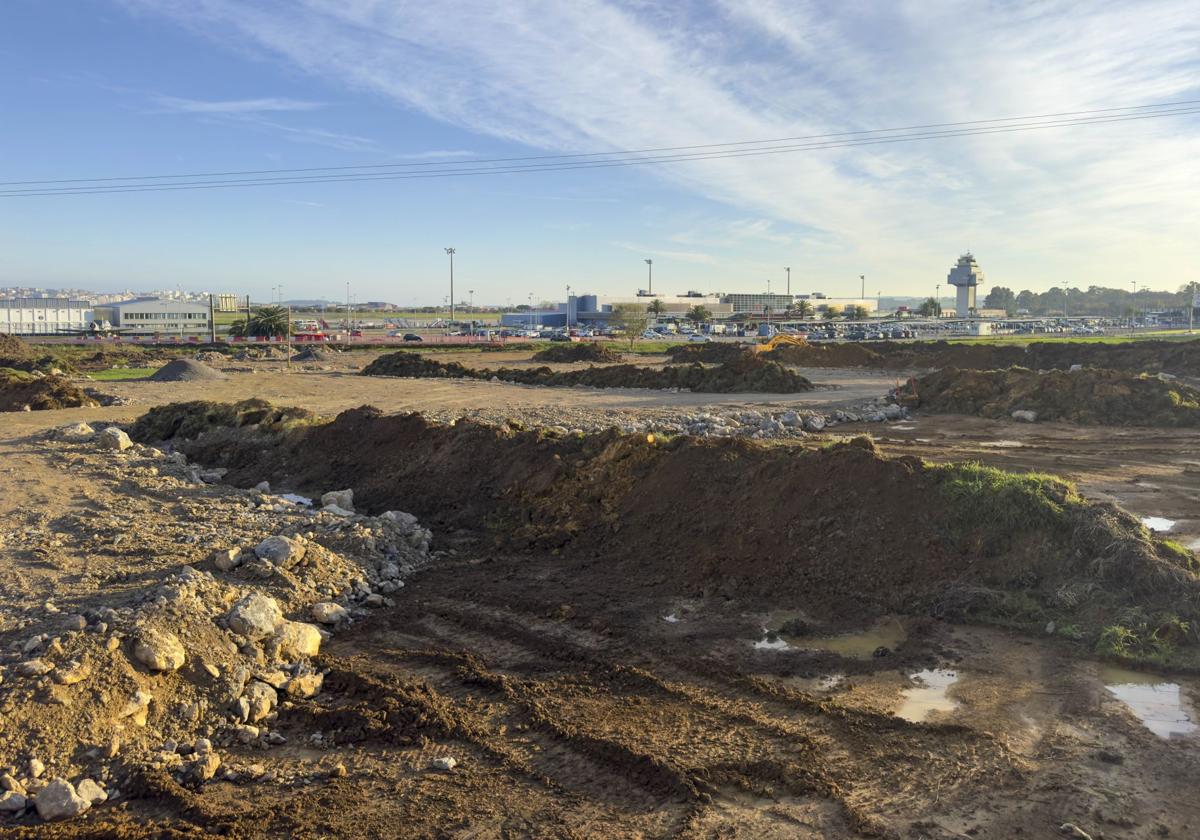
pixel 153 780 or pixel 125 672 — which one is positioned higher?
pixel 125 672

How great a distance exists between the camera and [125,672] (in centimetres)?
756

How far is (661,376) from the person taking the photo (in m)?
43.7

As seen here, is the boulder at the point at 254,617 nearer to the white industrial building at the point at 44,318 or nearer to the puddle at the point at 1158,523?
the puddle at the point at 1158,523

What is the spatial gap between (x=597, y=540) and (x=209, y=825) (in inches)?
320

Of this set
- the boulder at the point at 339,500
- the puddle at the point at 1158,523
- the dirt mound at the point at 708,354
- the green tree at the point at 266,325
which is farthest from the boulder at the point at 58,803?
the green tree at the point at 266,325

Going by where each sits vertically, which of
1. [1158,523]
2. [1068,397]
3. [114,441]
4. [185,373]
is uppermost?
[185,373]

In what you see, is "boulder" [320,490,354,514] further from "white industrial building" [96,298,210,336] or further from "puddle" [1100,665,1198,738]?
"white industrial building" [96,298,210,336]

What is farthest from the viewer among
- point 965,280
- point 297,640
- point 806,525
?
point 965,280

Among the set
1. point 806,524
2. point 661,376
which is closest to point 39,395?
point 661,376

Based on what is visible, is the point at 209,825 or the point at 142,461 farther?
the point at 142,461

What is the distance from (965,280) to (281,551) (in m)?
174

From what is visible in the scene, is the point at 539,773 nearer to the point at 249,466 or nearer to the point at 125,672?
the point at 125,672

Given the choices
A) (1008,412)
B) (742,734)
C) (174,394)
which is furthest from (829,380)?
(742,734)

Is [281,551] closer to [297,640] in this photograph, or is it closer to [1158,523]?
[297,640]
